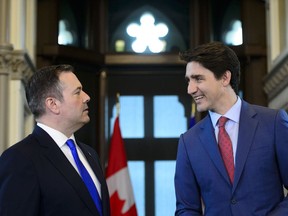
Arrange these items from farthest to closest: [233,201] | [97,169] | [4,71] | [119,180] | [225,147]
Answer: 1. [119,180]
2. [4,71]
3. [97,169]
4. [225,147]
5. [233,201]

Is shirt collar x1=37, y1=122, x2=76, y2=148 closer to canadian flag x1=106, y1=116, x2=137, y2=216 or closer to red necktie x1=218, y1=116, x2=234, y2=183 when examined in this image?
red necktie x1=218, y1=116, x2=234, y2=183

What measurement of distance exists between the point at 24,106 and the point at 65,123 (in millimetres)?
2544

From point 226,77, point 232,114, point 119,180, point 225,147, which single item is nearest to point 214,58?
point 226,77

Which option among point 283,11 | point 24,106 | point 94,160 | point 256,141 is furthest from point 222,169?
point 283,11

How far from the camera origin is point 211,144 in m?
Result: 2.49

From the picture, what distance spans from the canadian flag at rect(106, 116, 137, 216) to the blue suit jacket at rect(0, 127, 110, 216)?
3.12 meters

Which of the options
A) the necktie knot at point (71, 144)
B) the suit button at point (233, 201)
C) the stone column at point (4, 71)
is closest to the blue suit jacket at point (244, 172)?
the suit button at point (233, 201)

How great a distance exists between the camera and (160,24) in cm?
620

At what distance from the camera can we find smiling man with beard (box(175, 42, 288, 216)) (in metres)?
2.38

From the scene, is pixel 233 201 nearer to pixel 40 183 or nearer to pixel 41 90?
pixel 40 183

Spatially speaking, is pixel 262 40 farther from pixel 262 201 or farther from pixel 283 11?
pixel 262 201

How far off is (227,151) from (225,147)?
0.06 ft

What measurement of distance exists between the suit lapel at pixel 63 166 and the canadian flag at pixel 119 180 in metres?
3.12

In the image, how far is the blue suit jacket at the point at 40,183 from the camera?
2.33 meters
